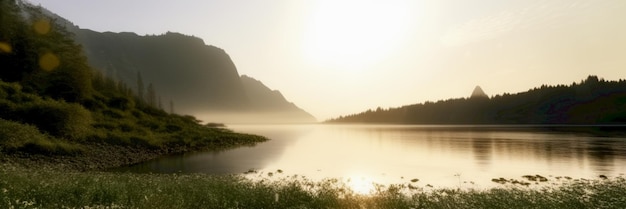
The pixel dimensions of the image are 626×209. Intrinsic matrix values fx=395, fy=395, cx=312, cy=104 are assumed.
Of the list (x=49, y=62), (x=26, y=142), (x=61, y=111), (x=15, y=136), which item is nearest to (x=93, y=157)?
(x=26, y=142)

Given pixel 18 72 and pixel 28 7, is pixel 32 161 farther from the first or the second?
pixel 28 7

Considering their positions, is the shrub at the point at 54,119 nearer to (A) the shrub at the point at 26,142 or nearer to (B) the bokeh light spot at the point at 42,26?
(A) the shrub at the point at 26,142

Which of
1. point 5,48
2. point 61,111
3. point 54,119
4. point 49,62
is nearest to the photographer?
point 54,119

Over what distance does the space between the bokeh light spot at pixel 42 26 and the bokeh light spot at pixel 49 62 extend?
9.81 metres

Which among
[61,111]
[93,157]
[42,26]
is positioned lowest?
[93,157]

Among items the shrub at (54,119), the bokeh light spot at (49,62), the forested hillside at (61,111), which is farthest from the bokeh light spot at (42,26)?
the shrub at (54,119)

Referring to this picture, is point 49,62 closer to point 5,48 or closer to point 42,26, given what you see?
point 5,48

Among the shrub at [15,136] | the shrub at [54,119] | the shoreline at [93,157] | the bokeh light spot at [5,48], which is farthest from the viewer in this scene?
the bokeh light spot at [5,48]

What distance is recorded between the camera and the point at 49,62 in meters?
85.9

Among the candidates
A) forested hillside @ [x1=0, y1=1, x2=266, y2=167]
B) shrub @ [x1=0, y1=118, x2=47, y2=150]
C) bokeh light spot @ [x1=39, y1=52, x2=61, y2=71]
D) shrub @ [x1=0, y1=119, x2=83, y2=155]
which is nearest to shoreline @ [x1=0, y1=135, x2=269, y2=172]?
forested hillside @ [x1=0, y1=1, x2=266, y2=167]

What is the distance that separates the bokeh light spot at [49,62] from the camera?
276 feet

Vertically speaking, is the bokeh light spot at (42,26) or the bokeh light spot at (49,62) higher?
the bokeh light spot at (42,26)

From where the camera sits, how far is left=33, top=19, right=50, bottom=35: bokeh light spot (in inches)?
3615

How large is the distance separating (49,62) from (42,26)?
14.3 metres
